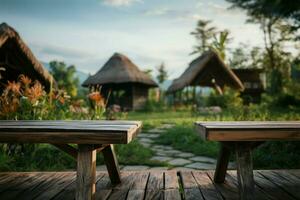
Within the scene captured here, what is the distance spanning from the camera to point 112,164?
253 cm

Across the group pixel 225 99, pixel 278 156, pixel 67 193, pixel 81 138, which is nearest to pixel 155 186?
pixel 67 193

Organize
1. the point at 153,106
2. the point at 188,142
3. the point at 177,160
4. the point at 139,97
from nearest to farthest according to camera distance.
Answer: the point at 177,160
the point at 188,142
the point at 153,106
the point at 139,97

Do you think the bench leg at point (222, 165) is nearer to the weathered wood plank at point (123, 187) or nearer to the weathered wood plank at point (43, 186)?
the weathered wood plank at point (123, 187)

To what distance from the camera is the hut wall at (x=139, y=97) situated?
61.6 ft

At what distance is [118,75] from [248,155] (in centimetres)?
1635

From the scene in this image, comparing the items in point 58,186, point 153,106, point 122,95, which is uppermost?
point 122,95

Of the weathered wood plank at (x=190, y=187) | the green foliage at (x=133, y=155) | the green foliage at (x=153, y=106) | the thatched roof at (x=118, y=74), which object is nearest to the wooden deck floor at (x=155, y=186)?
the weathered wood plank at (x=190, y=187)

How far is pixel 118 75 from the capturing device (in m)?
17.9

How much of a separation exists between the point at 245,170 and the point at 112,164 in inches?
46.0

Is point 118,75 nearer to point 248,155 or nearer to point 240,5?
point 240,5

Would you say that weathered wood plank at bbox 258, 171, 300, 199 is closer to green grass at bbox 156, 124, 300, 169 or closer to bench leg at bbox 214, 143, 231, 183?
bench leg at bbox 214, 143, 231, 183

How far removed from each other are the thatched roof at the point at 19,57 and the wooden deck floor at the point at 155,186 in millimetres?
4295

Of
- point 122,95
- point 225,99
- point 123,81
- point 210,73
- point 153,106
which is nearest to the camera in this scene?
point 225,99

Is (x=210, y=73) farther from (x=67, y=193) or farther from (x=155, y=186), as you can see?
(x=67, y=193)
